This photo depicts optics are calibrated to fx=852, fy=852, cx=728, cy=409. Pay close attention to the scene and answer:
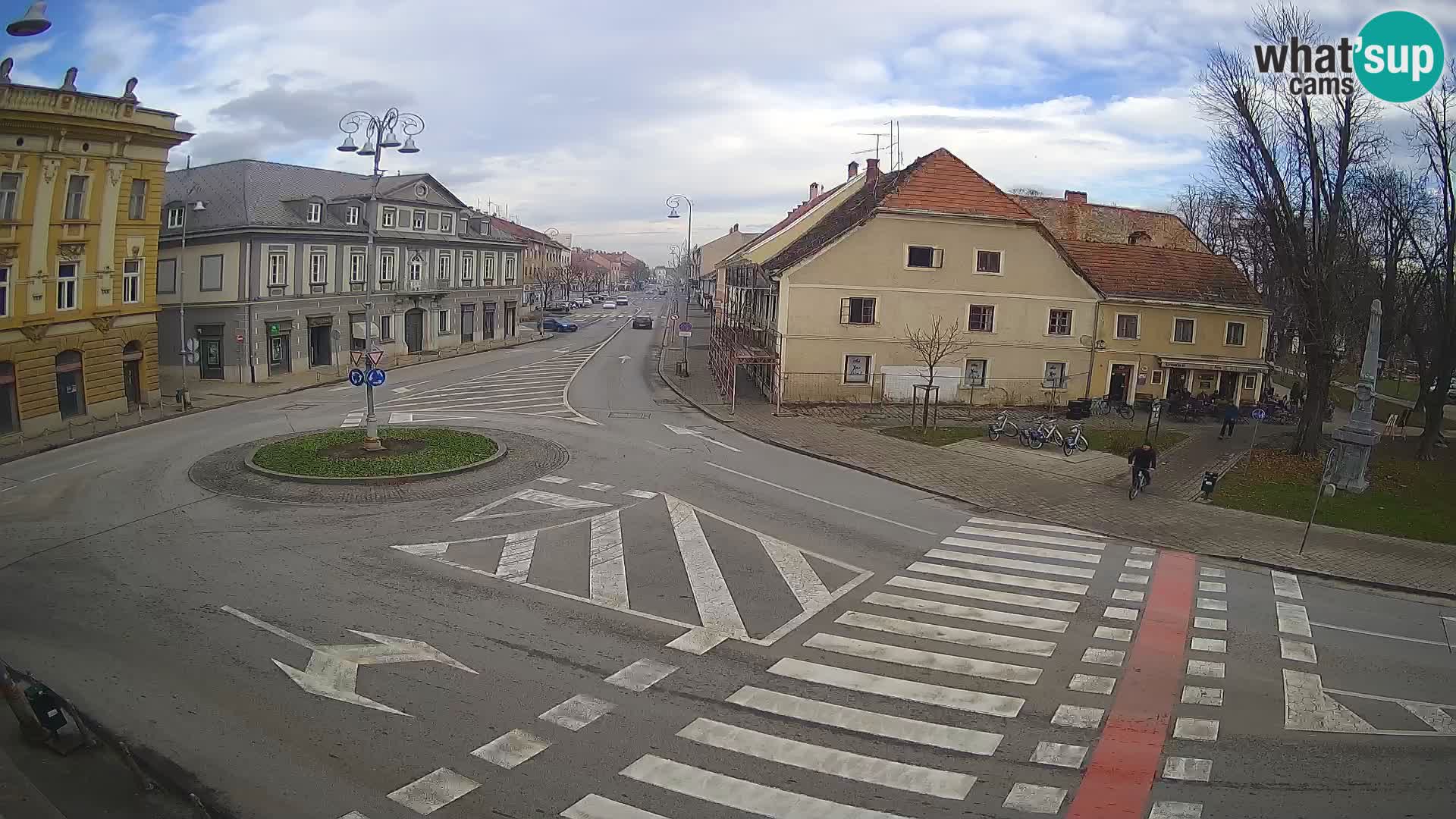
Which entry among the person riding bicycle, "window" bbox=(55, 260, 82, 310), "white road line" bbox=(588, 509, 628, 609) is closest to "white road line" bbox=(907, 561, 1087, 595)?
"white road line" bbox=(588, 509, 628, 609)

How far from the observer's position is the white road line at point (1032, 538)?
17.4 m

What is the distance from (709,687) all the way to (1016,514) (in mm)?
11668

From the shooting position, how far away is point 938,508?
790 inches

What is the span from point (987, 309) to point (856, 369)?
21.0ft

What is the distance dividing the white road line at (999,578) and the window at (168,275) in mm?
39858

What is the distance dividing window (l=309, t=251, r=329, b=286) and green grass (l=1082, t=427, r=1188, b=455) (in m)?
37.8

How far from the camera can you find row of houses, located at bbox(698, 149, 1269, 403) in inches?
1409

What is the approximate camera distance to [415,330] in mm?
53906

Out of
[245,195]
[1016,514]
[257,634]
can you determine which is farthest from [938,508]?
[245,195]

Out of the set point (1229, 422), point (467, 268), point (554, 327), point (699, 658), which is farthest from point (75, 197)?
point (554, 327)

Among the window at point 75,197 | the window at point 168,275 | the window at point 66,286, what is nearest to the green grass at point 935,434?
the window at point 66,286

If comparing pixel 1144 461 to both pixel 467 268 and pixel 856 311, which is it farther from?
pixel 467 268

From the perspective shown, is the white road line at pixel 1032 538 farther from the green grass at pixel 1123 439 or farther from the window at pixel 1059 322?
the window at pixel 1059 322

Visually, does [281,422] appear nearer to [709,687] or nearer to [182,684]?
[182,684]
